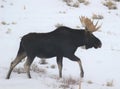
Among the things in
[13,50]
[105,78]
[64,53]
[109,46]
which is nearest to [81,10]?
[109,46]

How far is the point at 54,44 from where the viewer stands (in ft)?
33.1

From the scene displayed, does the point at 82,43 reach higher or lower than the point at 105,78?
higher

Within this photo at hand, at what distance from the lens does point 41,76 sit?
10367 mm

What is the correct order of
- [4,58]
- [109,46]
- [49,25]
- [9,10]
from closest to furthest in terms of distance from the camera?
[4,58] < [109,46] < [49,25] < [9,10]

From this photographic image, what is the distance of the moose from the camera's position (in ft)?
32.5

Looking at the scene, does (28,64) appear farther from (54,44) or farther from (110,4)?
(110,4)

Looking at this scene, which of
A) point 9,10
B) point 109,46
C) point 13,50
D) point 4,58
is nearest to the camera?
point 4,58

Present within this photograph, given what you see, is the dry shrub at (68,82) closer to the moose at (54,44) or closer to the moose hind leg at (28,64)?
the moose at (54,44)

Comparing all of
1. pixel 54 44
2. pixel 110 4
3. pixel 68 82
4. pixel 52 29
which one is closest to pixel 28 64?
pixel 54 44

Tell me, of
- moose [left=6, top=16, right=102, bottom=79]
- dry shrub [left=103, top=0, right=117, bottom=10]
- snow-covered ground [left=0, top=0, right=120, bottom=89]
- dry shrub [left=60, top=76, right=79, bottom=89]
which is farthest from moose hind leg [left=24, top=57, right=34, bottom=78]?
dry shrub [left=103, top=0, right=117, bottom=10]

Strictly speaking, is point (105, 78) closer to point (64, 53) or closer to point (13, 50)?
point (64, 53)

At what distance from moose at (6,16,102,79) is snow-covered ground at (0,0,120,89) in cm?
45

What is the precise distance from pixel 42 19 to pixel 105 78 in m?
6.18

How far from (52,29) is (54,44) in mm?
5944
